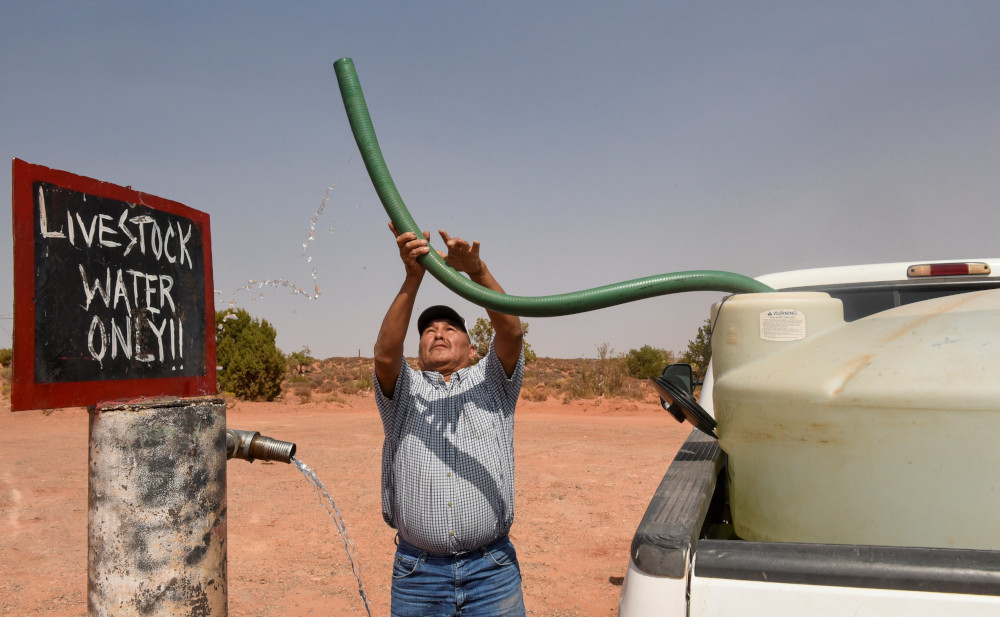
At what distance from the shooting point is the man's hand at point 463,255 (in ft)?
8.47

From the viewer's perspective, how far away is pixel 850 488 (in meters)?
1.56

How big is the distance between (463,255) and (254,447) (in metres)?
0.98

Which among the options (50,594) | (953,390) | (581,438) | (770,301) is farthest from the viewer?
(581,438)

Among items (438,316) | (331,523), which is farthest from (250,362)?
(438,316)

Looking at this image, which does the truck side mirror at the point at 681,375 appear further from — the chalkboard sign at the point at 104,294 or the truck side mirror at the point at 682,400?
the chalkboard sign at the point at 104,294

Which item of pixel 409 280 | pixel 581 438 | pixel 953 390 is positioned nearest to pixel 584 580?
pixel 409 280

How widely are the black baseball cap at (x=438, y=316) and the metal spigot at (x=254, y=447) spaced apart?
0.77m

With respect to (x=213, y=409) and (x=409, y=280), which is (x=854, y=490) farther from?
(x=213, y=409)

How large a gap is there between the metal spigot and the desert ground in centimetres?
270

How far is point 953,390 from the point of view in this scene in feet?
4.73

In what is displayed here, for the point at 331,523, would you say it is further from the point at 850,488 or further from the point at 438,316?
the point at 850,488

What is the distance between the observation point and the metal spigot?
2.50 m

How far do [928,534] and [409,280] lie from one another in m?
1.69

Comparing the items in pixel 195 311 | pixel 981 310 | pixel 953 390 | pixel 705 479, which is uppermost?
pixel 195 311
